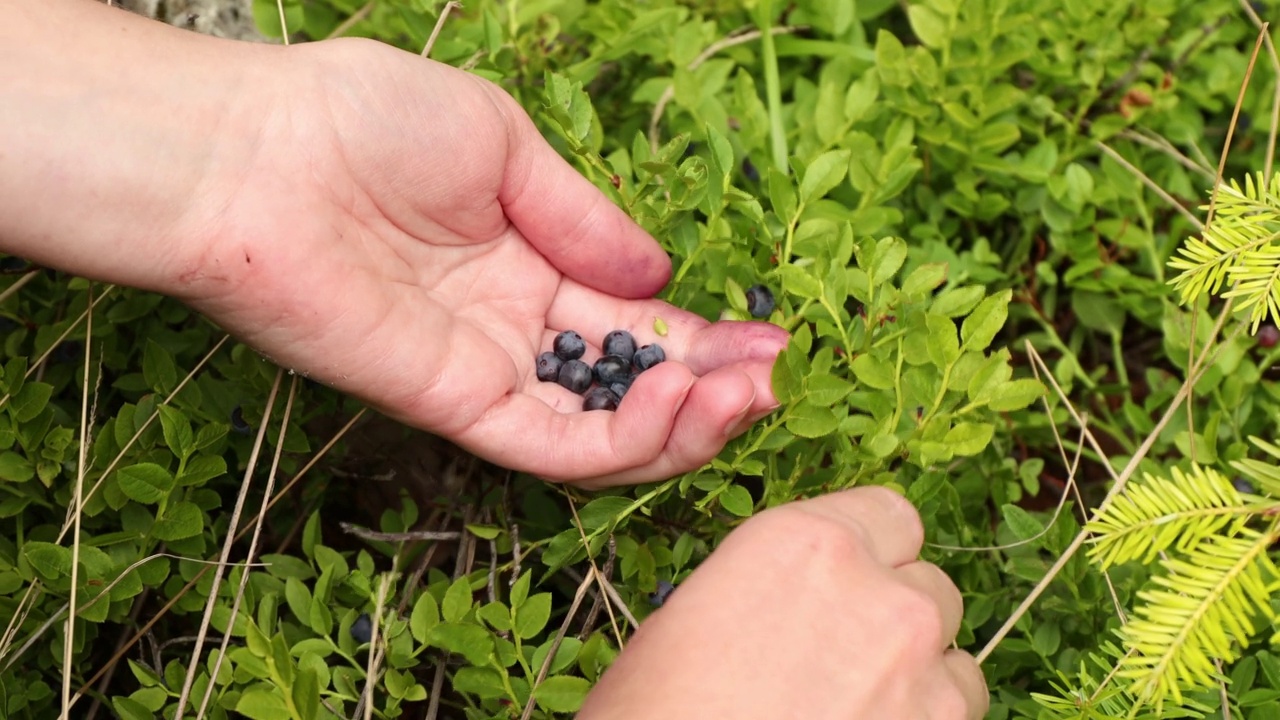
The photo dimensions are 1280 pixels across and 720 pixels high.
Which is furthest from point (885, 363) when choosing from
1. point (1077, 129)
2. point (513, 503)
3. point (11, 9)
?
point (11, 9)

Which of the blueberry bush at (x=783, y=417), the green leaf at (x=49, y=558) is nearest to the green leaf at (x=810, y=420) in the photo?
the blueberry bush at (x=783, y=417)

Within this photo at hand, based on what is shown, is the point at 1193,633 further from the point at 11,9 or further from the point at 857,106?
the point at 11,9

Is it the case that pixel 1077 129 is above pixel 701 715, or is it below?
above

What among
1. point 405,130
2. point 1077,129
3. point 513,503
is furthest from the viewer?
point 1077,129

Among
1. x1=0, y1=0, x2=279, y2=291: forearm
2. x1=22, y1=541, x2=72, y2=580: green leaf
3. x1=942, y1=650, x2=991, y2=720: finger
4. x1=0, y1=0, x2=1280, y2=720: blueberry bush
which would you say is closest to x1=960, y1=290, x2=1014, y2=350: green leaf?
x1=0, y1=0, x2=1280, y2=720: blueberry bush

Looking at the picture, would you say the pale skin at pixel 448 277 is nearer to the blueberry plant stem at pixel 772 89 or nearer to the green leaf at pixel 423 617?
the green leaf at pixel 423 617

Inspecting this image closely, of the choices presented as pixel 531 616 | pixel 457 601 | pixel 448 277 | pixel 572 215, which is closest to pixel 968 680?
pixel 531 616

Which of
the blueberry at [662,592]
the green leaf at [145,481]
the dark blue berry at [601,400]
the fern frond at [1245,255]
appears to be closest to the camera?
the fern frond at [1245,255]
